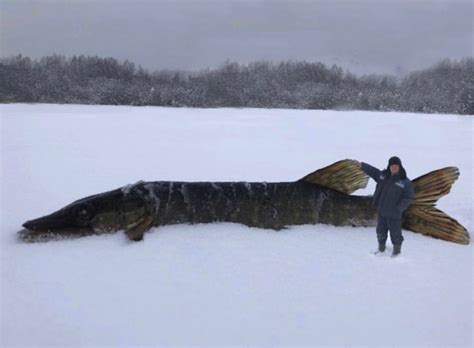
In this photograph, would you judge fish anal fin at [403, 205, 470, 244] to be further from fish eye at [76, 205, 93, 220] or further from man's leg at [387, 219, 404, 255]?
fish eye at [76, 205, 93, 220]

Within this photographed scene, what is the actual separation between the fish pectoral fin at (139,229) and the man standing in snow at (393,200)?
223 cm

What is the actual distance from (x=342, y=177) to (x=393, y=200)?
0.90m

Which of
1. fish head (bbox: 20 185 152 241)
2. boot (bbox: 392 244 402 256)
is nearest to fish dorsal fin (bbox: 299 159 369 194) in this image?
boot (bbox: 392 244 402 256)

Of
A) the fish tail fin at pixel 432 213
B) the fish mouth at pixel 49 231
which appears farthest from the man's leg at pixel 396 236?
the fish mouth at pixel 49 231

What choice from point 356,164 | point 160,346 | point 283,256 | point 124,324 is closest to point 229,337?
point 160,346

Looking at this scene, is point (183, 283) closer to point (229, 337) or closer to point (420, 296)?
point (229, 337)

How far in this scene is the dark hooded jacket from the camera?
4.59 meters

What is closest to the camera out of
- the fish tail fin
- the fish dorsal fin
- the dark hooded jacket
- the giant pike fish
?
the dark hooded jacket

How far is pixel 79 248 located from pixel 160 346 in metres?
1.75

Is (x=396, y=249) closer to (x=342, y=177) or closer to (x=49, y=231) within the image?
(x=342, y=177)

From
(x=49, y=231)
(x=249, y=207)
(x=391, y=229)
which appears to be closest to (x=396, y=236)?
(x=391, y=229)

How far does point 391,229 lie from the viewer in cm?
466

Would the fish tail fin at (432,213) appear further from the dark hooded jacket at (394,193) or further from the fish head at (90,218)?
the fish head at (90,218)

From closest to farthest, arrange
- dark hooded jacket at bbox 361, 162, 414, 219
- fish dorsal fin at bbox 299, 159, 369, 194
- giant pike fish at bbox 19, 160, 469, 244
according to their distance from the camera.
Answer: dark hooded jacket at bbox 361, 162, 414, 219
giant pike fish at bbox 19, 160, 469, 244
fish dorsal fin at bbox 299, 159, 369, 194
